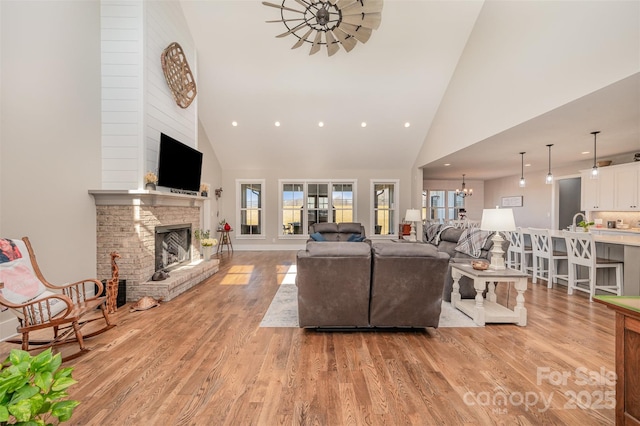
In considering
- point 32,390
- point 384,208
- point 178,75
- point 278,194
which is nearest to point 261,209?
point 278,194

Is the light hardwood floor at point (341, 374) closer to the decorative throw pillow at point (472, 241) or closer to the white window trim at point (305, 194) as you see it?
the decorative throw pillow at point (472, 241)

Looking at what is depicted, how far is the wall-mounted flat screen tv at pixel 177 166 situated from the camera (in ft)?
14.2

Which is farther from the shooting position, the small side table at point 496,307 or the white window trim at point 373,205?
the white window trim at point 373,205

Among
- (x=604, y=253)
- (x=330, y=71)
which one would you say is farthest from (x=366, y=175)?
(x=604, y=253)

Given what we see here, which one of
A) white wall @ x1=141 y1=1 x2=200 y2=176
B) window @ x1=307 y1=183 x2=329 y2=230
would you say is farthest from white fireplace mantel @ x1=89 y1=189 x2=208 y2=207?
window @ x1=307 y1=183 x2=329 y2=230

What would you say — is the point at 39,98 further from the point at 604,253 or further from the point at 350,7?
the point at 604,253

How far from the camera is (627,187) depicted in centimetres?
580

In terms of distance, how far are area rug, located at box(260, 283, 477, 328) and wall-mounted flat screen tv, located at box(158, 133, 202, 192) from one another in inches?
100

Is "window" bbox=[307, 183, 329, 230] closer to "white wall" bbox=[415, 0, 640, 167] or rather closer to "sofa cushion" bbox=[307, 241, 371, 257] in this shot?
"white wall" bbox=[415, 0, 640, 167]

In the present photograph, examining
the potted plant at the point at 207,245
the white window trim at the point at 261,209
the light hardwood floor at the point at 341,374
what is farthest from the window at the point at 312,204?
the light hardwood floor at the point at 341,374

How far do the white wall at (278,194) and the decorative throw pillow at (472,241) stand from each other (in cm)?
497

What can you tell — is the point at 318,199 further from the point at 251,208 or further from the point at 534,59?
the point at 534,59

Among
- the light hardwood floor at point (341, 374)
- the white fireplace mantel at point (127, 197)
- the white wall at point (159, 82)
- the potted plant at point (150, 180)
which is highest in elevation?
the white wall at point (159, 82)

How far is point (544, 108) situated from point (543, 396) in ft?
11.7
